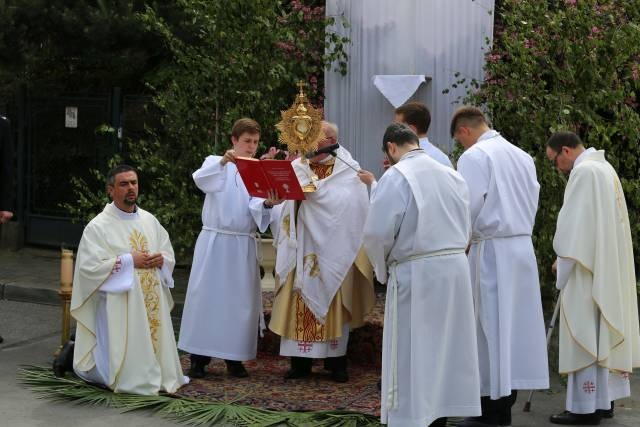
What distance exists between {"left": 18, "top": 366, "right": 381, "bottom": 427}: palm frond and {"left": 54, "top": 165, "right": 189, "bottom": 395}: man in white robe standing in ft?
0.45

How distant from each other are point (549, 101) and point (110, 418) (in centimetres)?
445

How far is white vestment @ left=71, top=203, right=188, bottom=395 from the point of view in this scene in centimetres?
748

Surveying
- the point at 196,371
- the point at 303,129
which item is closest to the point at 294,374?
the point at 196,371

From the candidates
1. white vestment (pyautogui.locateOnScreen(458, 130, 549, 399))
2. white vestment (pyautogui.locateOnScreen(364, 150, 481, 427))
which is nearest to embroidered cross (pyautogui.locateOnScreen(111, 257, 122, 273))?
white vestment (pyautogui.locateOnScreen(364, 150, 481, 427))

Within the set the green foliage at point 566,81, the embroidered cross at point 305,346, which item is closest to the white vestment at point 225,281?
the embroidered cross at point 305,346

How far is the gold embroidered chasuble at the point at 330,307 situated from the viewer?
780cm

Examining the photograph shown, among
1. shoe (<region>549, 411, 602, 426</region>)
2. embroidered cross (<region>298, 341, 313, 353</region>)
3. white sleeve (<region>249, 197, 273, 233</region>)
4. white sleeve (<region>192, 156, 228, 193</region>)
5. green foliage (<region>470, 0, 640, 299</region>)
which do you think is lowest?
shoe (<region>549, 411, 602, 426</region>)

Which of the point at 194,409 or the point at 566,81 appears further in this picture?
the point at 566,81

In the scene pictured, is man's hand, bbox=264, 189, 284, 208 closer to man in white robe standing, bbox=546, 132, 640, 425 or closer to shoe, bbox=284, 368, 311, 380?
shoe, bbox=284, 368, 311, 380

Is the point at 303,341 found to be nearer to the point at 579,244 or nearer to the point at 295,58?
the point at 579,244

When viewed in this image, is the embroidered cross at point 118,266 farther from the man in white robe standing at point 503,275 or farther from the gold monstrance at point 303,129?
the man in white robe standing at point 503,275

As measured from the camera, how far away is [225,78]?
10.6m

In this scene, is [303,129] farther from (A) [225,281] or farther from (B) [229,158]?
(A) [225,281]

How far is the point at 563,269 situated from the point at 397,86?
152 inches
